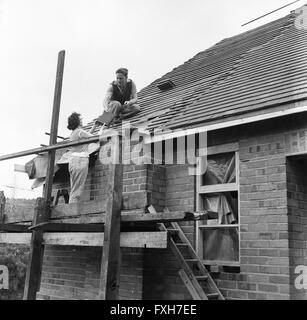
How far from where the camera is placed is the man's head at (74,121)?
7.48m

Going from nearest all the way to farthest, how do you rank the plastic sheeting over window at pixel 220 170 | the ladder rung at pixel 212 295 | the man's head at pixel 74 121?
the ladder rung at pixel 212 295 → the plastic sheeting over window at pixel 220 170 → the man's head at pixel 74 121

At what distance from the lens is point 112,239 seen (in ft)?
16.6

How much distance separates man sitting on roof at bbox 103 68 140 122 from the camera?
8477 millimetres

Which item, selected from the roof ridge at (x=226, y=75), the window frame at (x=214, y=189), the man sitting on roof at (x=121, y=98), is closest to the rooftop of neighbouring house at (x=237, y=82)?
the roof ridge at (x=226, y=75)

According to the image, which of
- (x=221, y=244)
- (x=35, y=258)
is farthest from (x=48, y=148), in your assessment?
(x=221, y=244)

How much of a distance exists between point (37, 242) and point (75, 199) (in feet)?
4.08

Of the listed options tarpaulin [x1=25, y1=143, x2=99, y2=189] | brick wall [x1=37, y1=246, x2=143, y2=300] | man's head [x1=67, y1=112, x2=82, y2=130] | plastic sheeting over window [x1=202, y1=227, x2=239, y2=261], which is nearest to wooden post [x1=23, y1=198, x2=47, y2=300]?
brick wall [x1=37, y1=246, x2=143, y2=300]

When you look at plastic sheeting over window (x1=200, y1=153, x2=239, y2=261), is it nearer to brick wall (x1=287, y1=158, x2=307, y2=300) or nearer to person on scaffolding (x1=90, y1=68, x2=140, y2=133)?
brick wall (x1=287, y1=158, x2=307, y2=300)

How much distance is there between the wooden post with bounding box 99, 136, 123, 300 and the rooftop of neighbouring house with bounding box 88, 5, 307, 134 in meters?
1.81

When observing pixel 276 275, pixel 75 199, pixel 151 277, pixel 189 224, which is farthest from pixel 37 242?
pixel 276 275

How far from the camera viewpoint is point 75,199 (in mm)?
7082

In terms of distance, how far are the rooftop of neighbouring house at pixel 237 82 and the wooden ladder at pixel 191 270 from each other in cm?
159

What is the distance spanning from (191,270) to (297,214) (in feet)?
5.01

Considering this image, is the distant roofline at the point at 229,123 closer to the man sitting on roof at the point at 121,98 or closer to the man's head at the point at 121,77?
the man sitting on roof at the point at 121,98
